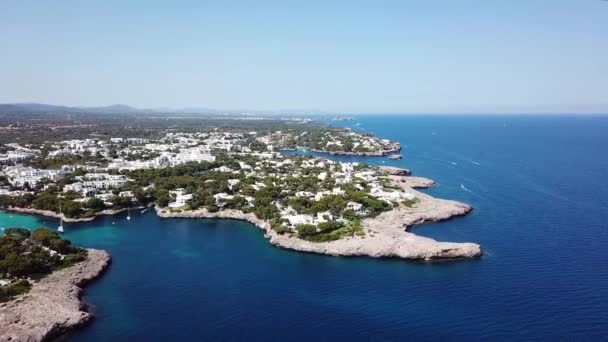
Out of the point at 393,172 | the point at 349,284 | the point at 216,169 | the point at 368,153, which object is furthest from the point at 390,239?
the point at 368,153

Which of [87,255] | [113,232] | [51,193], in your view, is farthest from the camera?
[51,193]

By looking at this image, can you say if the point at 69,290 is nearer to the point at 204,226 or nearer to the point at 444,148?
the point at 204,226

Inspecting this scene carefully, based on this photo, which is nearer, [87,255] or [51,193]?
[87,255]

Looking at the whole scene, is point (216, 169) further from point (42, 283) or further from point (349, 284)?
point (349, 284)

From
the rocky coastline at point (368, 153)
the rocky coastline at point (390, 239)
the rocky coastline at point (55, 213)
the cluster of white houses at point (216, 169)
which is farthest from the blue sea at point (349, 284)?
the rocky coastline at point (368, 153)

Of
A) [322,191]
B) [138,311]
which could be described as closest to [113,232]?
[138,311]

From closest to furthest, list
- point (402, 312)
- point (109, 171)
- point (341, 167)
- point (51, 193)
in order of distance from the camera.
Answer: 1. point (402, 312)
2. point (51, 193)
3. point (109, 171)
4. point (341, 167)

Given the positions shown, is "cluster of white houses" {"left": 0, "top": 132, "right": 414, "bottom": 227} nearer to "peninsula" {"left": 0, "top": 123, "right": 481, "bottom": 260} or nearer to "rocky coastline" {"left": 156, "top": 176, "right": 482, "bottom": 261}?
"peninsula" {"left": 0, "top": 123, "right": 481, "bottom": 260}
